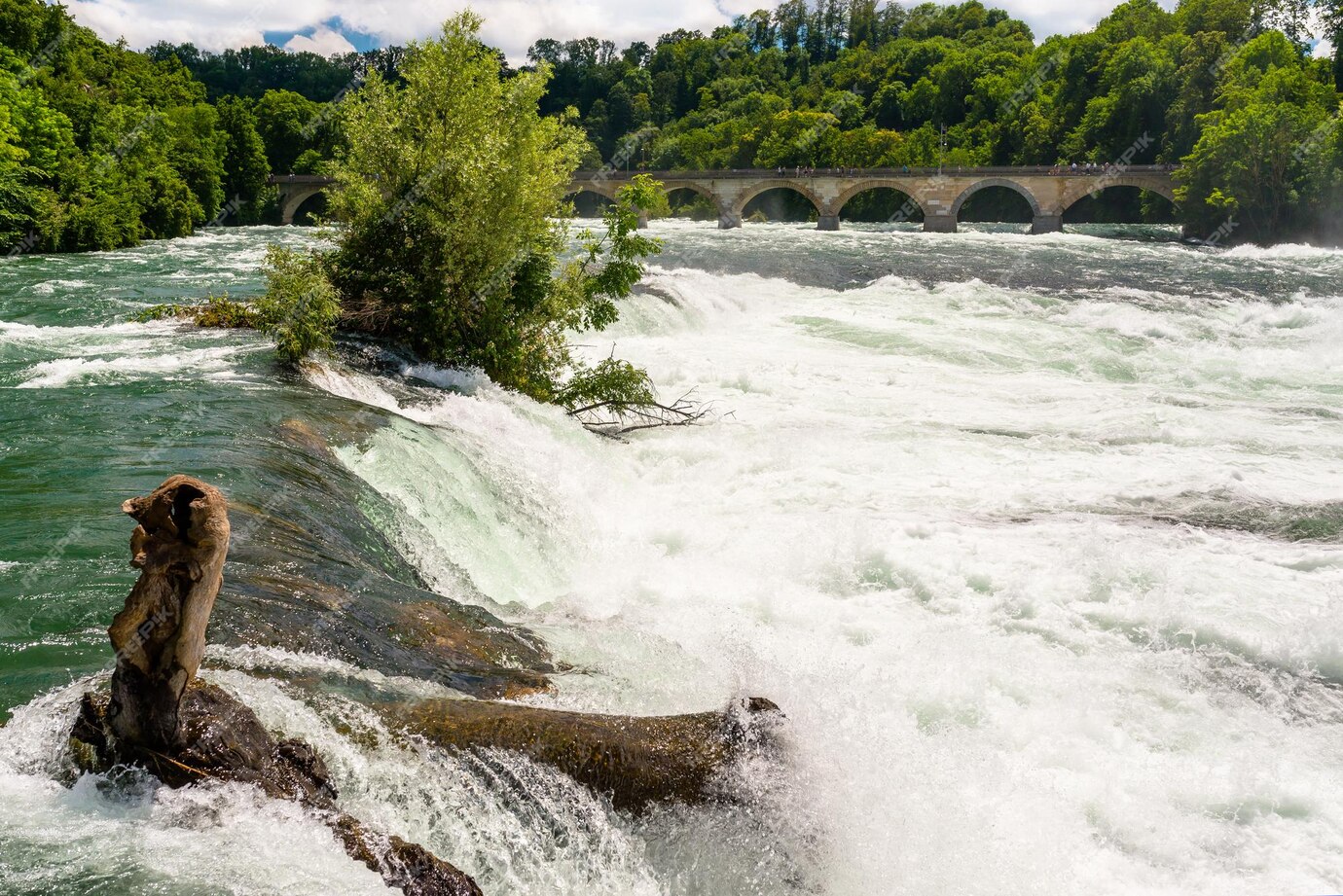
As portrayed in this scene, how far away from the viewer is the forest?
43.6 meters

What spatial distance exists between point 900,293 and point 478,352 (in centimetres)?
2106

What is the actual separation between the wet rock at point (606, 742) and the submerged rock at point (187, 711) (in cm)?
78

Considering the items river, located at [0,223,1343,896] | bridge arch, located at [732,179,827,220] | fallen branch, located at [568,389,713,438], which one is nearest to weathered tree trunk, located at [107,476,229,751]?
river, located at [0,223,1343,896]

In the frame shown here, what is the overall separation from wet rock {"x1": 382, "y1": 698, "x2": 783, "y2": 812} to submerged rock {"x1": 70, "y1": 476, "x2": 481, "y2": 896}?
2.55 feet

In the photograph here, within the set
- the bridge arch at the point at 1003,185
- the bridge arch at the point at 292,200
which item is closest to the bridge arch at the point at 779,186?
the bridge arch at the point at 1003,185

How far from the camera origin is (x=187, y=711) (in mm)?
4629

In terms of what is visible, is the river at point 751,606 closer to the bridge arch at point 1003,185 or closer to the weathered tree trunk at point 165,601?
the weathered tree trunk at point 165,601

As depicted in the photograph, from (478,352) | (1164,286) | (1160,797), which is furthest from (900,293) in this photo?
(1160,797)

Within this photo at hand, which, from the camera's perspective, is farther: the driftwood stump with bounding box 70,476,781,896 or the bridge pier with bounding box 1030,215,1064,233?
the bridge pier with bounding box 1030,215,1064,233

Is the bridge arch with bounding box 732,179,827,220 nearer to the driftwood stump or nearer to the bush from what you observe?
the bush

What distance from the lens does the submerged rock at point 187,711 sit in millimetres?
4219

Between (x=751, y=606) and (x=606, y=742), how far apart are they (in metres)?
4.42

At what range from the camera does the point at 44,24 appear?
58500 millimetres

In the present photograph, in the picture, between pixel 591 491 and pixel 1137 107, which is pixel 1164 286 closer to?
pixel 591 491
